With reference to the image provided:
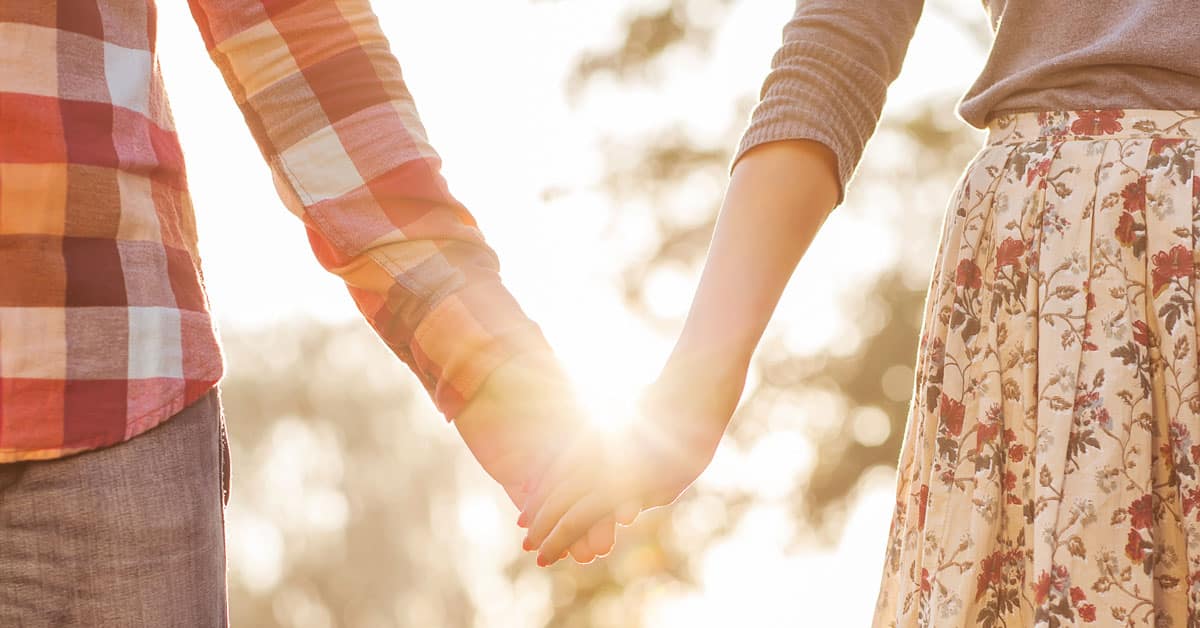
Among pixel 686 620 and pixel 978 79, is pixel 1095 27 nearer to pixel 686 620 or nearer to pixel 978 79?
pixel 978 79

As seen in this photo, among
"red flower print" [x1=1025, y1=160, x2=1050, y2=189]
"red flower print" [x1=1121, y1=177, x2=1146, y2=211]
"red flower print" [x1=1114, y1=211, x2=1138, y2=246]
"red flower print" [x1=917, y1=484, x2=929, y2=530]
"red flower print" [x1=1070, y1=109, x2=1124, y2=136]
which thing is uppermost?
"red flower print" [x1=1070, y1=109, x2=1124, y2=136]

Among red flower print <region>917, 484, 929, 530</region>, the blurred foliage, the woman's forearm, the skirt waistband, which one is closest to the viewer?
the skirt waistband

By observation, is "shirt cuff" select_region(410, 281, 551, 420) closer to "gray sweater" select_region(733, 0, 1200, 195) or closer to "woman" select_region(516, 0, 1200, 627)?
"woman" select_region(516, 0, 1200, 627)

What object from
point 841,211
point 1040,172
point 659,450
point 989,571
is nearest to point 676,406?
point 659,450

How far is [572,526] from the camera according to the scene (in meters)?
1.84

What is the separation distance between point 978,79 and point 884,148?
A: 9.61 meters

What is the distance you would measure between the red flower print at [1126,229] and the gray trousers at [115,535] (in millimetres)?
1061

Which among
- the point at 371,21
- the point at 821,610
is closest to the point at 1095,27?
the point at 371,21

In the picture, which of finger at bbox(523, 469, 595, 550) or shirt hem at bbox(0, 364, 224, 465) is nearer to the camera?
shirt hem at bbox(0, 364, 224, 465)

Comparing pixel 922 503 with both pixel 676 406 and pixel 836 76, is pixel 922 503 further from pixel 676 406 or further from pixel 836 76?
pixel 836 76

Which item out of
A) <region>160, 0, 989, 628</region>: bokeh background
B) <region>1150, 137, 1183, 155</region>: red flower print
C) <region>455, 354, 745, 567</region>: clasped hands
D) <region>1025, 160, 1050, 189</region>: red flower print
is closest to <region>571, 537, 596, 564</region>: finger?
<region>455, 354, 745, 567</region>: clasped hands

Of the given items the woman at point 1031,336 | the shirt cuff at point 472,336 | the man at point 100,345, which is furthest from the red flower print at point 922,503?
the man at point 100,345

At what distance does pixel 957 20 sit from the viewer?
34.9 ft

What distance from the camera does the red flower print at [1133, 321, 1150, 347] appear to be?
5.44ft
